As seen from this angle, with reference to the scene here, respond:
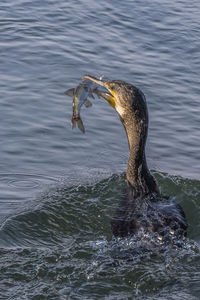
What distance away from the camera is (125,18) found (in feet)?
49.6

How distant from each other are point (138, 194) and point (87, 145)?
2541 mm

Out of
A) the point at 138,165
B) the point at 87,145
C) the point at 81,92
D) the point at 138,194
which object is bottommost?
the point at 87,145

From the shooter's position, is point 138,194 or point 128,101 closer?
point 128,101

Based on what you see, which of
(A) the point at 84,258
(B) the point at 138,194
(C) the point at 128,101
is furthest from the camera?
(B) the point at 138,194

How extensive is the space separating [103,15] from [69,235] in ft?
26.7

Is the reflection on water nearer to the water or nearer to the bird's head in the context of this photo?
the water

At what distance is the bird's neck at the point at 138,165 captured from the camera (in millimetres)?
7988

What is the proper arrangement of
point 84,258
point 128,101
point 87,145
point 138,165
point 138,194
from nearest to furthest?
point 84,258 < point 128,101 < point 138,194 < point 138,165 < point 87,145

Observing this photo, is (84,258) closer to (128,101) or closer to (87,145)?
(128,101)

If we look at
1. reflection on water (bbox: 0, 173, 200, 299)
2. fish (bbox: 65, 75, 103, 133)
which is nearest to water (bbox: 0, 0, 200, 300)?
reflection on water (bbox: 0, 173, 200, 299)

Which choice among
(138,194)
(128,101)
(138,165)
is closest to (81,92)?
(128,101)

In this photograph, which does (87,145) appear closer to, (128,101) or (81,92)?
(81,92)

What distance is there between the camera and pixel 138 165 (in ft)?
26.6

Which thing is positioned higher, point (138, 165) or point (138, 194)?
point (138, 165)
